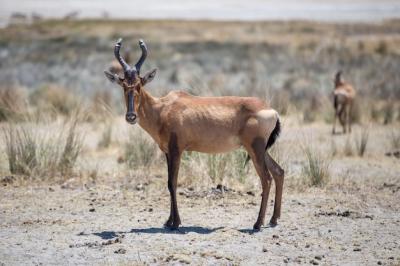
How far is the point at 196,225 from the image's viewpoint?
10.6 meters

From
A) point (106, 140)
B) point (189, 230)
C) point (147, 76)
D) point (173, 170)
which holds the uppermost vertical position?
point (147, 76)

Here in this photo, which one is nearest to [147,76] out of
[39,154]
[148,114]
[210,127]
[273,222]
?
[148,114]

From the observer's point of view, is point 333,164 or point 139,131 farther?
point 333,164

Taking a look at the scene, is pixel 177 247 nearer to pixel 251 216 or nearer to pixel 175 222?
pixel 175 222

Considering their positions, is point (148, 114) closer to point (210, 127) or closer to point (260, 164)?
point (210, 127)

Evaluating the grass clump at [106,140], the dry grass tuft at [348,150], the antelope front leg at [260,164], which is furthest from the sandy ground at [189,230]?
the grass clump at [106,140]

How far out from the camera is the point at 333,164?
16.3 m

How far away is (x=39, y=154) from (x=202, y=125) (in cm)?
441

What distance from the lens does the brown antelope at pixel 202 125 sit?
10.4 meters

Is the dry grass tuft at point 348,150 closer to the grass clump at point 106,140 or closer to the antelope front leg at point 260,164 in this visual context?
the grass clump at point 106,140

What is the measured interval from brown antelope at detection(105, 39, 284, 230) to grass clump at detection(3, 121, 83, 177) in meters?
3.56

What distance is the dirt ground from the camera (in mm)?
9062

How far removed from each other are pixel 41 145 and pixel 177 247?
17.2 ft

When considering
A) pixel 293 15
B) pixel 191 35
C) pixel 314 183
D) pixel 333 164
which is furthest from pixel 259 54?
pixel 293 15
